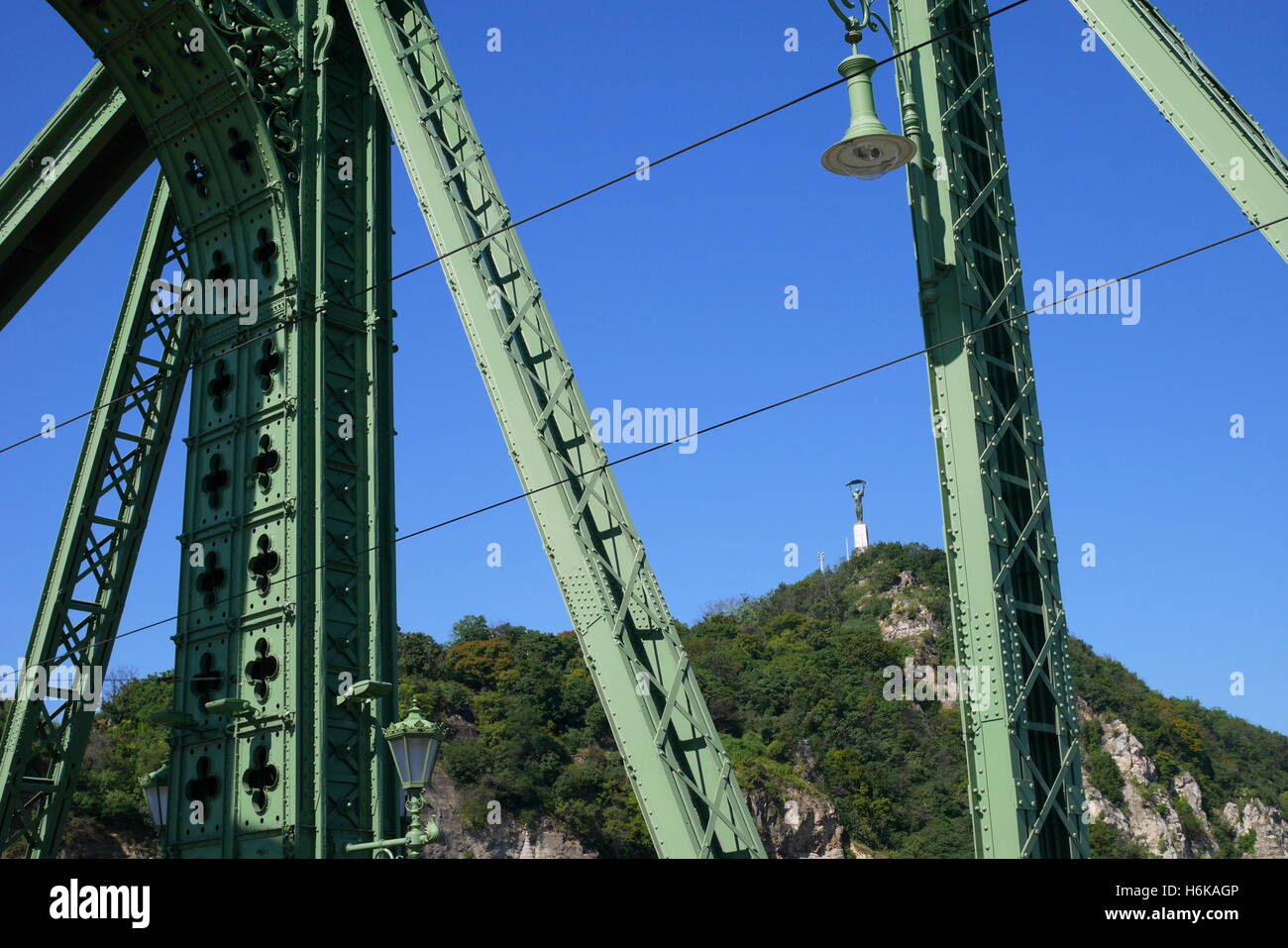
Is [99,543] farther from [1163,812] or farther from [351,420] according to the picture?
[1163,812]

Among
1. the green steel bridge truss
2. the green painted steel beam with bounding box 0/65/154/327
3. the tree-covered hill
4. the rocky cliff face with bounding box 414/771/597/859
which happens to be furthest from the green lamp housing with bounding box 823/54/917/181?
the rocky cliff face with bounding box 414/771/597/859

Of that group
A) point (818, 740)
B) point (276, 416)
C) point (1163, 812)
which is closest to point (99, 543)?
point (276, 416)

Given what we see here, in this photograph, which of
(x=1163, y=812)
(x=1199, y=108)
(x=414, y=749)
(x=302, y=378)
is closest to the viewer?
(x=1199, y=108)

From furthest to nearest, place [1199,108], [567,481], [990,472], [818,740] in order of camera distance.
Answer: [818,740] < [567,481] < [990,472] < [1199,108]

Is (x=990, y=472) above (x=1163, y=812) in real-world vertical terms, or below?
above

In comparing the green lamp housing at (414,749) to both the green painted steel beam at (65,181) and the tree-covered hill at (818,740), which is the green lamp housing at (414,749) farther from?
the tree-covered hill at (818,740)

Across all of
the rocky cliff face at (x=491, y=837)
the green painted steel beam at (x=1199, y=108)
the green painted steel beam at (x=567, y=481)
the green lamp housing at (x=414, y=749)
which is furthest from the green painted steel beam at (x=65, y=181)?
the rocky cliff face at (x=491, y=837)
